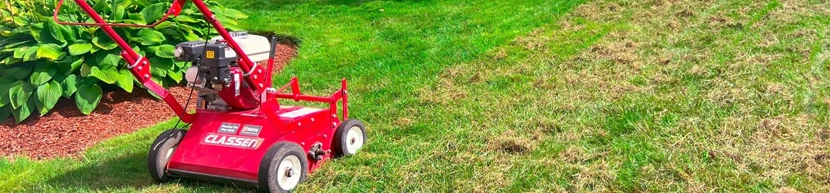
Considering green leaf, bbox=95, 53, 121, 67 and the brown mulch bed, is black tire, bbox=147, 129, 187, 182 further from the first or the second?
green leaf, bbox=95, 53, 121, 67

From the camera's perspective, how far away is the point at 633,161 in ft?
13.8

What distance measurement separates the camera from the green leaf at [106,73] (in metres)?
6.38

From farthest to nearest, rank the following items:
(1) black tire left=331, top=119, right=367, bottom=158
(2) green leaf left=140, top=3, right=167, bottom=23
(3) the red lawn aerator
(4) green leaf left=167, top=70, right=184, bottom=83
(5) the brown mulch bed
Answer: (2) green leaf left=140, top=3, right=167, bottom=23 < (4) green leaf left=167, top=70, right=184, bottom=83 < (5) the brown mulch bed < (1) black tire left=331, top=119, right=367, bottom=158 < (3) the red lawn aerator

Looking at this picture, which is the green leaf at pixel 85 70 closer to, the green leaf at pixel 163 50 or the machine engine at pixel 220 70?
the green leaf at pixel 163 50

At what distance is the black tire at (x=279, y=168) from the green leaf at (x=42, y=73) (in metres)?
3.37

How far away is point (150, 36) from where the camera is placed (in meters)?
6.89

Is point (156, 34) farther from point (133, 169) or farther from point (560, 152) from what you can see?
point (560, 152)

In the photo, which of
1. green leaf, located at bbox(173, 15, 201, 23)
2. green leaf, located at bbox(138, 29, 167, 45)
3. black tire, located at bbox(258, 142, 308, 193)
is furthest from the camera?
green leaf, located at bbox(173, 15, 201, 23)

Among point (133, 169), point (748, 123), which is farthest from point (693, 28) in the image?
point (133, 169)

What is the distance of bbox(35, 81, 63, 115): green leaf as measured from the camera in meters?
6.26

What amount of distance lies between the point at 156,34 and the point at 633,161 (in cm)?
486

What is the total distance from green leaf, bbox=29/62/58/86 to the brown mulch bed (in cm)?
33

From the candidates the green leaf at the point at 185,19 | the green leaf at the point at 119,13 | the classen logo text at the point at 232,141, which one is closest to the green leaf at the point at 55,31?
the green leaf at the point at 119,13

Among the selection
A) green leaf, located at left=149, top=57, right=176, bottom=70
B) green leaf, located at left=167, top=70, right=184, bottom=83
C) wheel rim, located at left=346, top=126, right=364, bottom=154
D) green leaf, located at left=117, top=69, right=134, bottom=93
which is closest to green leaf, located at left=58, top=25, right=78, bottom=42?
green leaf, located at left=117, top=69, right=134, bottom=93
